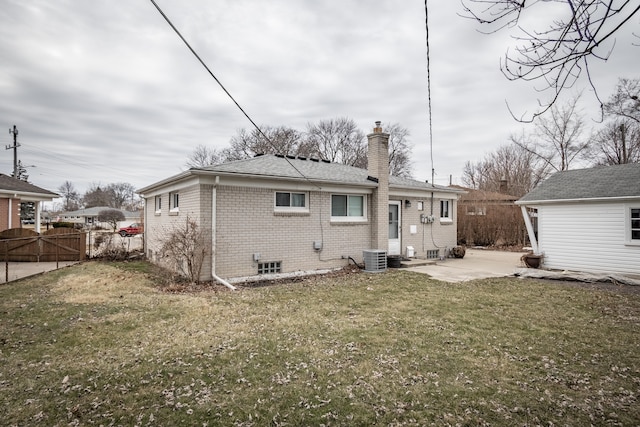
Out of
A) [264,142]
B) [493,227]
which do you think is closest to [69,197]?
[264,142]

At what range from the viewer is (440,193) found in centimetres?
1547

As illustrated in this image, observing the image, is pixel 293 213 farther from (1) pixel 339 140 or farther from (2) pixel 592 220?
(1) pixel 339 140

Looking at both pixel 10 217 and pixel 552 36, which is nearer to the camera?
pixel 552 36

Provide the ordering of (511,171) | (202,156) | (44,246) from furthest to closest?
(202,156)
(511,171)
(44,246)

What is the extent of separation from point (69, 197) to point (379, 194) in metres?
87.9

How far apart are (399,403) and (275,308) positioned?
12.9ft

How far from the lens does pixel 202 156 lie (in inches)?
1644

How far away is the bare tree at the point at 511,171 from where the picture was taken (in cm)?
3098

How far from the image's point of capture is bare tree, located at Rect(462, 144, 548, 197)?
3098 centimetres

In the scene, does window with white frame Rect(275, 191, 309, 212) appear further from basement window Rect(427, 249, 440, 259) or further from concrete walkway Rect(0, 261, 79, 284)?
concrete walkway Rect(0, 261, 79, 284)

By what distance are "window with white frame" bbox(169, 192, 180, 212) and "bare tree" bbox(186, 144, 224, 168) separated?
30055 millimetres

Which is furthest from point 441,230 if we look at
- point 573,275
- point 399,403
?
point 399,403

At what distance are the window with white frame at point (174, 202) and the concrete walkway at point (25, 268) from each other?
4.56m

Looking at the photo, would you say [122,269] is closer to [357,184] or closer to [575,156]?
[357,184]
